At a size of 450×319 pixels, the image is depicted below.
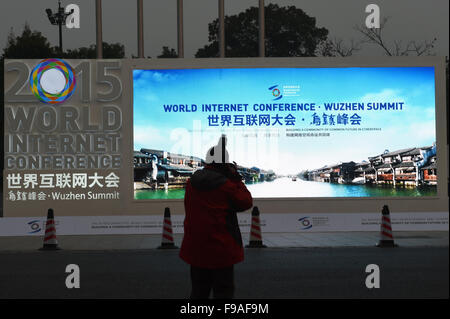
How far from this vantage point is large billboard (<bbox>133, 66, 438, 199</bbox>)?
22.7 m

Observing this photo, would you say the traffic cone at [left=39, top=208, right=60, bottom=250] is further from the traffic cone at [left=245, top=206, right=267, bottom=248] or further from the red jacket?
the red jacket

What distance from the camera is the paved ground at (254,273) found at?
33.0ft

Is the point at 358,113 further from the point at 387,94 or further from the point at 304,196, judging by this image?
the point at 304,196

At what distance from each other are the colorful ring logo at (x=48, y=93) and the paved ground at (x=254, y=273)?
7779 millimetres

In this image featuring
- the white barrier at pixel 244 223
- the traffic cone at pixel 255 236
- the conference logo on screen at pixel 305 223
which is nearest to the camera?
the traffic cone at pixel 255 236

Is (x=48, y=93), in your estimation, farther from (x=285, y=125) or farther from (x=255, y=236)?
(x=255, y=236)

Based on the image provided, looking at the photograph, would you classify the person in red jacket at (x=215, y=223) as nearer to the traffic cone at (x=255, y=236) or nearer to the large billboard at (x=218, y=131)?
the traffic cone at (x=255, y=236)

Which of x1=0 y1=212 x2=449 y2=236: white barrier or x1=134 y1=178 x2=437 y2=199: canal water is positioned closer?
x1=0 y1=212 x2=449 y2=236: white barrier

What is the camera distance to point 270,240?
18047mm

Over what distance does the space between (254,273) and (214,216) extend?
5358mm

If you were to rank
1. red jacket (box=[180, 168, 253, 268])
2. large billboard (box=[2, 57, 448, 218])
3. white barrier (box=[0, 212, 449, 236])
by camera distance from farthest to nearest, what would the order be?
1. large billboard (box=[2, 57, 448, 218])
2. white barrier (box=[0, 212, 449, 236])
3. red jacket (box=[180, 168, 253, 268])

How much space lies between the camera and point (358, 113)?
2286 centimetres

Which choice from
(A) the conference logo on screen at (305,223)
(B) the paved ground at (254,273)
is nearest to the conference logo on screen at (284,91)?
(A) the conference logo on screen at (305,223)

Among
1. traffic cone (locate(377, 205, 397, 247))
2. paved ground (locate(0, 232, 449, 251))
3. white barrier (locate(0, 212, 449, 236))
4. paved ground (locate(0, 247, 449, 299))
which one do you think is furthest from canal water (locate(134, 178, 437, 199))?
paved ground (locate(0, 247, 449, 299))
